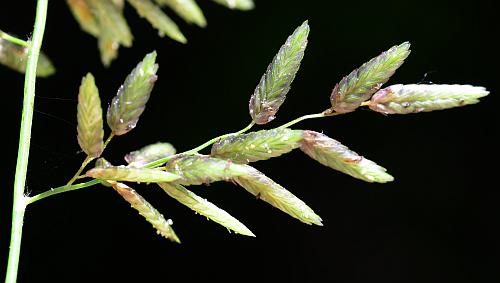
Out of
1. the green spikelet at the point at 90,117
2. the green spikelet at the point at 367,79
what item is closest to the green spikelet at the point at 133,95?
the green spikelet at the point at 90,117

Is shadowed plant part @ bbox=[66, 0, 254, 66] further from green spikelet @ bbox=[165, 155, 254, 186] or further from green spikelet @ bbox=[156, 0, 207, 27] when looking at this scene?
green spikelet @ bbox=[165, 155, 254, 186]

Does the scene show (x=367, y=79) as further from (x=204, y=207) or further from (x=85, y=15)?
(x=85, y=15)

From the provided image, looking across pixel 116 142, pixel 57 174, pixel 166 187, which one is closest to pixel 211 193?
pixel 116 142

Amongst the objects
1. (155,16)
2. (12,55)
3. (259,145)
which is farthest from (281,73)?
(12,55)

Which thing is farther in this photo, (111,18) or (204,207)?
(111,18)

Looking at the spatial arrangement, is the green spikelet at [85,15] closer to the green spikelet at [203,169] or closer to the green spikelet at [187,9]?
the green spikelet at [187,9]

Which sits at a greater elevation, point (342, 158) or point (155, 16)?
point (155, 16)
